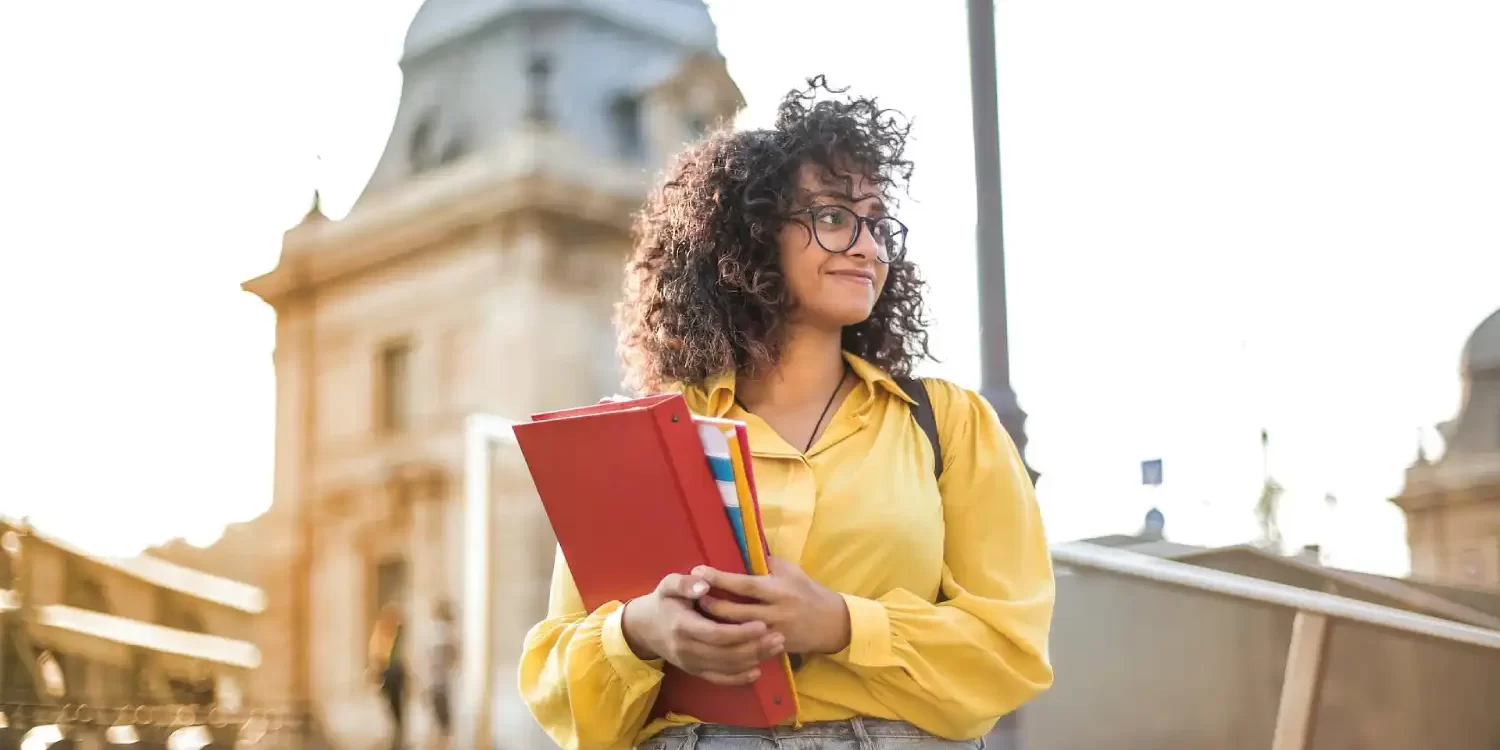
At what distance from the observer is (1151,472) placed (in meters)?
3.26

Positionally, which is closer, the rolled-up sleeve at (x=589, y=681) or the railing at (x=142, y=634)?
the rolled-up sleeve at (x=589, y=681)

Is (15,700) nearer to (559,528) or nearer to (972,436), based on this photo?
(559,528)

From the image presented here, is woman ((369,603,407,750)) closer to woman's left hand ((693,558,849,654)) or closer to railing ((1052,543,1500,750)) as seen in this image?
railing ((1052,543,1500,750))

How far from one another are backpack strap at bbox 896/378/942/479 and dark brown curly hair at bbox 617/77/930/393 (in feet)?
0.20

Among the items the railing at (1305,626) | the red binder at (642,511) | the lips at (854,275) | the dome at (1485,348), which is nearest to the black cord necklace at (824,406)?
the lips at (854,275)

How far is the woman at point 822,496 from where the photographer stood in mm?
1405

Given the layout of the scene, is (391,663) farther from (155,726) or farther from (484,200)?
(484,200)

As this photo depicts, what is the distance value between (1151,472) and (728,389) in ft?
6.27

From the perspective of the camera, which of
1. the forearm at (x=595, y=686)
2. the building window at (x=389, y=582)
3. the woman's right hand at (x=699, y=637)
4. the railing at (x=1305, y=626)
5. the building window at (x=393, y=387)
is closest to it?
the woman's right hand at (x=699, y=637)

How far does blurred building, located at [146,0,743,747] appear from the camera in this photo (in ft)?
15.0

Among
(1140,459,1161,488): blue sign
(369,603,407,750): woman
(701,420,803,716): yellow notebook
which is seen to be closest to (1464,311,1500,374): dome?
(1140,459,1161,488): blue sign

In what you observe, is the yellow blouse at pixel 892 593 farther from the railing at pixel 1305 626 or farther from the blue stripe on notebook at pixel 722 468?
the railing at pixel 1305 626

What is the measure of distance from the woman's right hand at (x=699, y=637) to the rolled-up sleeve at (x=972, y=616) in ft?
0.36

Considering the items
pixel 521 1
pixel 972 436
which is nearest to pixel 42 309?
pixel 521 1
